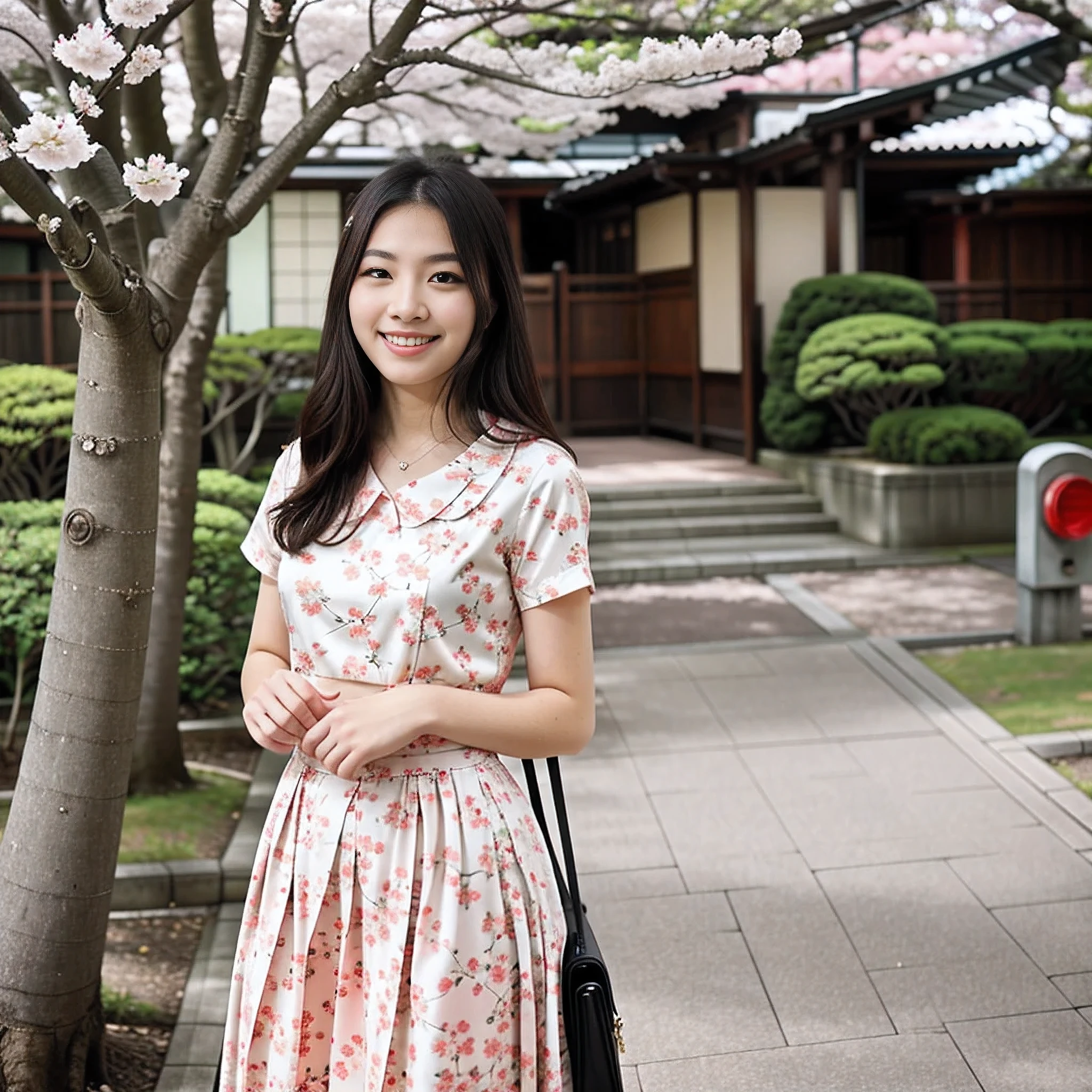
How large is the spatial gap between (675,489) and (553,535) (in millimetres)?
11127

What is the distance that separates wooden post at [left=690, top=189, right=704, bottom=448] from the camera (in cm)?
1642

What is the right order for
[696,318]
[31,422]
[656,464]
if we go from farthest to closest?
[696,318] → [656,464] → [31,422]

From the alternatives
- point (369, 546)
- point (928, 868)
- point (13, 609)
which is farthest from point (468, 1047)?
point (13, 609)

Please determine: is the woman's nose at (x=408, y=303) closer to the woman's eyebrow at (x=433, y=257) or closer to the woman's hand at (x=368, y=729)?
the woman's eyebrow at (x=433, y=257)

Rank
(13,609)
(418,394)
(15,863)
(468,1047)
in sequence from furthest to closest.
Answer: (13,609) → (15,863) → (418,394) → (468,1047)

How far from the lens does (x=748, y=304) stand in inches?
600

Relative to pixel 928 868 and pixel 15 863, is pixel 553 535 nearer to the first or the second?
pixel 15 863

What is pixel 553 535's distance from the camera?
2107 millimetres

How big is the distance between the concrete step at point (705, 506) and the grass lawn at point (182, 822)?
681cm

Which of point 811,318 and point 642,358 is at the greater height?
point 811,318

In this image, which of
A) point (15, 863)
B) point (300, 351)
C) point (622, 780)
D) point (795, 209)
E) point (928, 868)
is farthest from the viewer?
point (795, 209)

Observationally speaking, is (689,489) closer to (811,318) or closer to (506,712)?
(811,318)

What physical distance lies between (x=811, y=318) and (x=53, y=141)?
1218 cm

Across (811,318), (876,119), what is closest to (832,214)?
(876,119)
